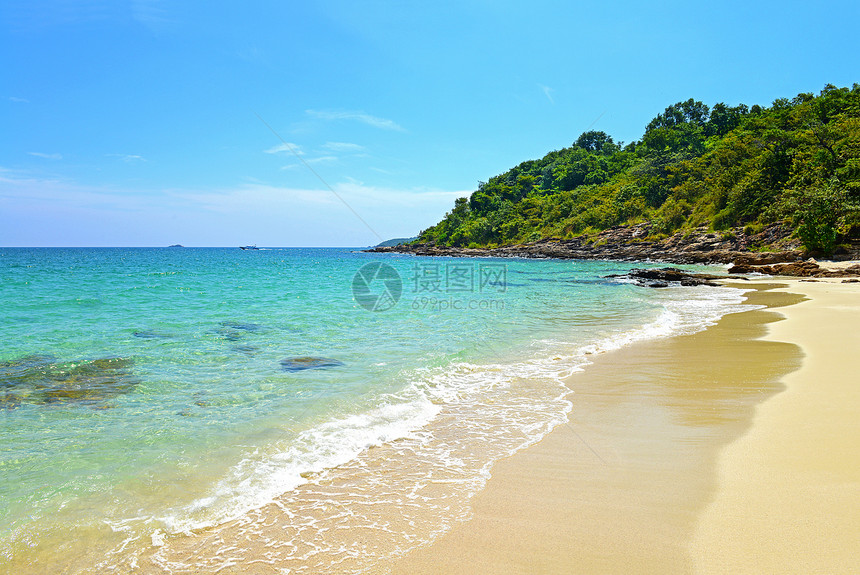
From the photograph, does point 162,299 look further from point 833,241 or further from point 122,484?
point 833,241

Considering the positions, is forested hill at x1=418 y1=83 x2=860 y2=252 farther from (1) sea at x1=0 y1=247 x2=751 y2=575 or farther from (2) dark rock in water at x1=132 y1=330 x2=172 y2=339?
(2) dark rock in water at x1=132 y1=330 x2=172 y2=339

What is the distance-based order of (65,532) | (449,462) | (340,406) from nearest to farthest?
(65,532), (449,462), (340,406)

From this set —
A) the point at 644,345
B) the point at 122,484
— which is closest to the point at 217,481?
the point at 122,484

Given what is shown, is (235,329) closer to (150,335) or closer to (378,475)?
(150,335)

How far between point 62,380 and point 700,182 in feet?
259

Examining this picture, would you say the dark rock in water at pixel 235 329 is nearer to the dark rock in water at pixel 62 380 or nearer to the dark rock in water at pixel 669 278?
the dark rock in water at pixel 62 380

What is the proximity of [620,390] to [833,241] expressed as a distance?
38.1 meters

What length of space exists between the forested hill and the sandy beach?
36.5m

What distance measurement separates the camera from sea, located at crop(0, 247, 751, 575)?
3.59m

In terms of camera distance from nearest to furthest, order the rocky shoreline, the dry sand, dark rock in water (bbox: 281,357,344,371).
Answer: the dry sand → dark rock in water (bbox: 281,357,344,371) → the rocky shoreline

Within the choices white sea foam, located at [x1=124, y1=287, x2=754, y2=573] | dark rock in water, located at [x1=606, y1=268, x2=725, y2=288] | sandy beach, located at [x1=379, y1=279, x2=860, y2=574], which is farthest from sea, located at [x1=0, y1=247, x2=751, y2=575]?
dark rock in water, located at [x1=606, y1=268, x2=725, y2=288]

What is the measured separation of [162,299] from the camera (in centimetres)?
2184

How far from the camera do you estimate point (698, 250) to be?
53844 mm

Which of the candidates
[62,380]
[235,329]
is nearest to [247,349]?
[235,329]
